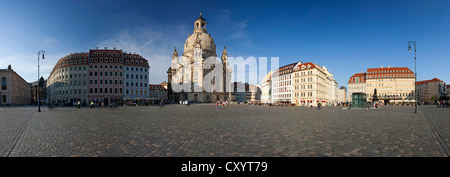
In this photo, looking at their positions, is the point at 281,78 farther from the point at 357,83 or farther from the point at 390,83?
A: the point at 390,83

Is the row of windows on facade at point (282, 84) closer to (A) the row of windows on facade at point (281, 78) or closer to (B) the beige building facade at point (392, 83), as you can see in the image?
(A) the row of windows on facade at point (281, 78)

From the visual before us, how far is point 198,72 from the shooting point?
110 m

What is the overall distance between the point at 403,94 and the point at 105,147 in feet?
461

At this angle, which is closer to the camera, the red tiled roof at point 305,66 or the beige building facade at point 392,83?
the red tiled roof at point 305,66

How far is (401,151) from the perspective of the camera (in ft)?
20.3

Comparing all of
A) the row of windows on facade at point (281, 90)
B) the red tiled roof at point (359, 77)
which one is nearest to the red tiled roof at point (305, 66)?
the row of windows on facade at point (281, 90)

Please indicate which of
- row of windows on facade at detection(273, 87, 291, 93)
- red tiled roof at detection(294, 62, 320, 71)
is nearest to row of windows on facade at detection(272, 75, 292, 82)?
row of windows on facade at detection(273, 87, 291, 93)

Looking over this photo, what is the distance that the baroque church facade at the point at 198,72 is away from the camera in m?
108

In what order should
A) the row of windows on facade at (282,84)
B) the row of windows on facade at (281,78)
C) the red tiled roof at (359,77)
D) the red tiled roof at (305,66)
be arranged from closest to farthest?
the red tiled roof at (305,66) → the row of windows on facade at (282,84) → the row of windows on facade at (281,78) → the red tiled roof at (359,77)

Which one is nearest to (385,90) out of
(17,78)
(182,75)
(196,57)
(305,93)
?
(305,93)

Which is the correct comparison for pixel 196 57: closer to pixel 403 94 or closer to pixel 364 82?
pixel 364 82

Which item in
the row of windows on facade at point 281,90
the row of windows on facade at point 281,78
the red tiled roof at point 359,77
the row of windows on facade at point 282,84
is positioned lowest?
the row of windows on facade at point 281,90

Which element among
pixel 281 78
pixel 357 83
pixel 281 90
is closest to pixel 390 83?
pixel 357 83
